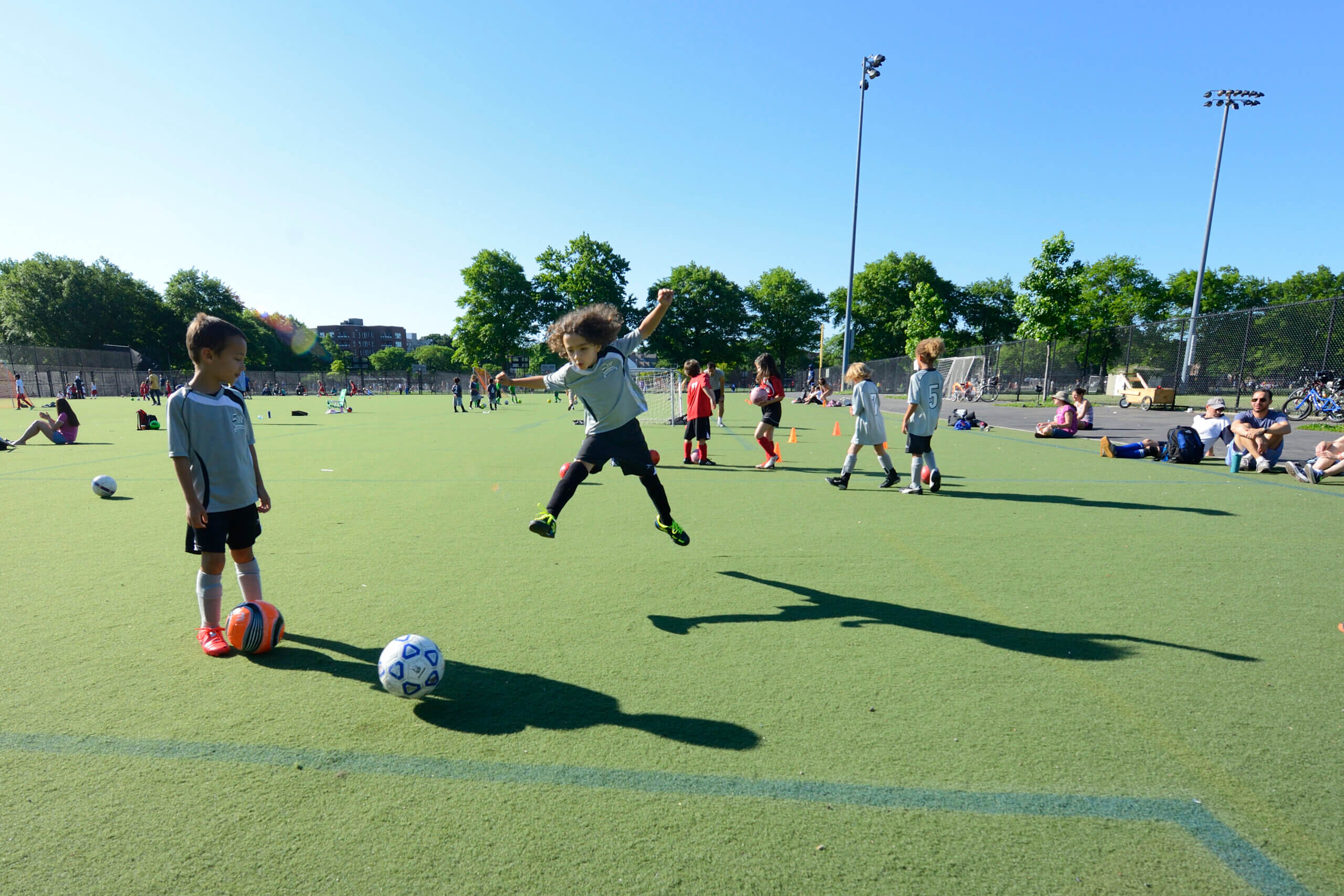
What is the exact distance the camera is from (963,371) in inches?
1663

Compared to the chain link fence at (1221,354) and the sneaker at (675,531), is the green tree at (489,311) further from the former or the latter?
the sneaker at (675,531)

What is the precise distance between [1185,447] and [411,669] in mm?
12989

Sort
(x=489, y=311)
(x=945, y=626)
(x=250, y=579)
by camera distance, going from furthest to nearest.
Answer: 1. (x=489, y=311)
2. (x=945, y=626)
3. (x=250, y=579)

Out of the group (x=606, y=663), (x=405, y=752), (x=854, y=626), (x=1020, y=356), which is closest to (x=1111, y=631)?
(x=854, y=626)

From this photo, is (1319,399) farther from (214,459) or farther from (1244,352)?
(214,459)

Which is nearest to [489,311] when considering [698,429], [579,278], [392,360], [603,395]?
[579,278]

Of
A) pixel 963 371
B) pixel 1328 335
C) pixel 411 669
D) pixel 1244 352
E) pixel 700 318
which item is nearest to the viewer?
pixel 411 669

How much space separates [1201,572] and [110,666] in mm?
7030

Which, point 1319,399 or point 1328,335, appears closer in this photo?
point 1319,399

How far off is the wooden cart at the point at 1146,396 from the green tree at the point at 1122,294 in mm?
50488

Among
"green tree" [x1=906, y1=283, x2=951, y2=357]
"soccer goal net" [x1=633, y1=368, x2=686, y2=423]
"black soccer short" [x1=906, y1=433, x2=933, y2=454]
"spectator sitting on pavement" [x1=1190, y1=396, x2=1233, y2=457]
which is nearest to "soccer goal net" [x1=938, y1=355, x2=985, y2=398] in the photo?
"green tree" [x1=906, y1=283, x2=951, y2=357]

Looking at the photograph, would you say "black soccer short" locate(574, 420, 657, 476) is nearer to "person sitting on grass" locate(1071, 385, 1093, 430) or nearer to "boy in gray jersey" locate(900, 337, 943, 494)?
"boy in gray jersey" locate(900, 337, 943, 494)

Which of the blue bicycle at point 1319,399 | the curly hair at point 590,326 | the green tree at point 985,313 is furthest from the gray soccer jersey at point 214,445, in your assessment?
the green tree at point 985,313

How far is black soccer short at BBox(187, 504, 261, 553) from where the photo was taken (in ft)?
11.3
